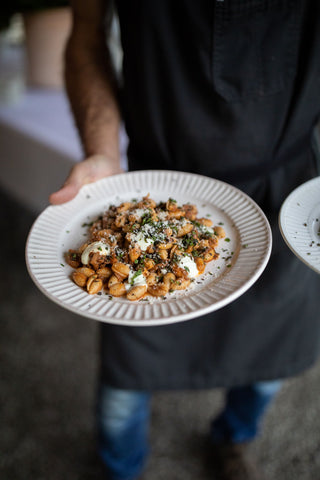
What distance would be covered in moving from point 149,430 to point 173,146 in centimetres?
109

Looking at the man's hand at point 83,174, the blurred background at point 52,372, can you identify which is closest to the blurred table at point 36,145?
the blurred background at point 52,372

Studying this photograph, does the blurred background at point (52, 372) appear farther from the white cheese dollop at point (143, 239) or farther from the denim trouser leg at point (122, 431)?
the white cheese dollop at point (143, 239)

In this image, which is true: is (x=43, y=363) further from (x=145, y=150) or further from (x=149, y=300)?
(x=149, y=300)

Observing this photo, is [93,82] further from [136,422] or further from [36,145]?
[136,422]

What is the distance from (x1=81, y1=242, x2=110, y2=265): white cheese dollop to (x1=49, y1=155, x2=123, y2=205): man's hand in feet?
0.45

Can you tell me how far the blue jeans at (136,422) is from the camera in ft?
4.09

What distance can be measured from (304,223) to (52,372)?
4.41 ft

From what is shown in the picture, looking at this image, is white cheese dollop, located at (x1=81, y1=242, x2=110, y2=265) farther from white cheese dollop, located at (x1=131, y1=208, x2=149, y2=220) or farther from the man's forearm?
the man's forearm

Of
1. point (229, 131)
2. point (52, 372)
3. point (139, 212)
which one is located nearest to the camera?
point (139, 212)

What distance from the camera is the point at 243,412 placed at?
4.63 ft

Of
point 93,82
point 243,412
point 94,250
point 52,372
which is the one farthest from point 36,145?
point 243,412

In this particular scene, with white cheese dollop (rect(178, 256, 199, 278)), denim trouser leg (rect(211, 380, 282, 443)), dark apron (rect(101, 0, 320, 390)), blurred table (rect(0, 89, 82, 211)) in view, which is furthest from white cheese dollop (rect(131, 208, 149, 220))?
blurred table (rect(0, 89, 82, 211))

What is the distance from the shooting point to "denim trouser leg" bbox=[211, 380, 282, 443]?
1.34 metres

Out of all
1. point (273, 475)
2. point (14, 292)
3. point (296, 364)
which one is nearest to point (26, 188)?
point (14, 292)
